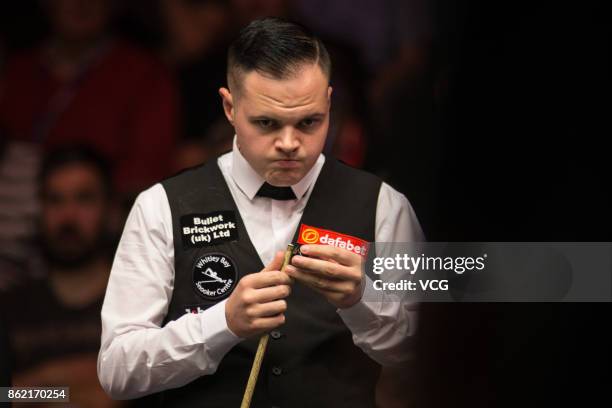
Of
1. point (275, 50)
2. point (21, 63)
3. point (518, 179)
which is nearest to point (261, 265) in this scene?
point (275, 50)

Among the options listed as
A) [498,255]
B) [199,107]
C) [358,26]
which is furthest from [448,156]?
[199,107]

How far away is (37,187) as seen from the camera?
2.67 metres

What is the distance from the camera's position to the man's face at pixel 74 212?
2.69m

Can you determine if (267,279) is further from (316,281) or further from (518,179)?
(518,179)

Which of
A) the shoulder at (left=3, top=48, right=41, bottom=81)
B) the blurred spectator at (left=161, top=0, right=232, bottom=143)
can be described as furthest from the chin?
the shoulder at (left=3, top=48, right=41, bottom=81)

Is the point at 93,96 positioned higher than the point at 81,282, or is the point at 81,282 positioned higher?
the point at 93,96

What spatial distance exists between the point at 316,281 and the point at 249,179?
0.37m

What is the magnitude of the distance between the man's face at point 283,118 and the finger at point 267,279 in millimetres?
270

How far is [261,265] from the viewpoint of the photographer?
219 cm

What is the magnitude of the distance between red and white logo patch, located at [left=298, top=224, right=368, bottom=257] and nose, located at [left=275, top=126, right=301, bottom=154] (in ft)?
0.56

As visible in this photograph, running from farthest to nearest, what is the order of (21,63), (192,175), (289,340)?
(21,63), (192,175), (289,340)

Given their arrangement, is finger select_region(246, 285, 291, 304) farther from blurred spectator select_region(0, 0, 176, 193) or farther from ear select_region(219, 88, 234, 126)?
blurred spectator select_region(0, 0, 176, 193)

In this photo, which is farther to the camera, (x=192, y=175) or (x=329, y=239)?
(x=192, y=175)

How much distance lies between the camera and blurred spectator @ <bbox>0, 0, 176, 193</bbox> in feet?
8.73
